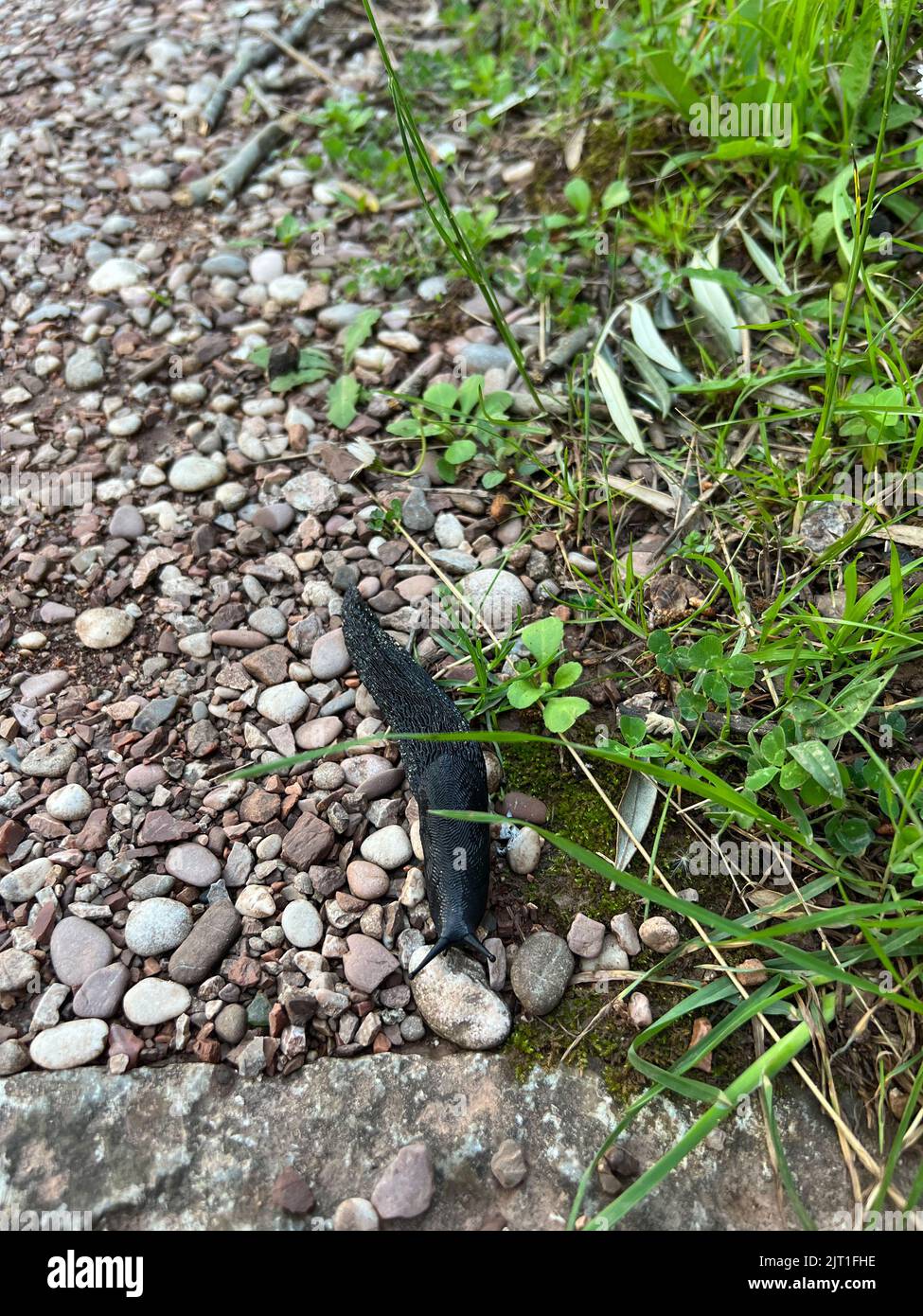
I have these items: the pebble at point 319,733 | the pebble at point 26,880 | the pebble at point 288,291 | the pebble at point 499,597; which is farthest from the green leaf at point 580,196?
the pebble at point 26,880

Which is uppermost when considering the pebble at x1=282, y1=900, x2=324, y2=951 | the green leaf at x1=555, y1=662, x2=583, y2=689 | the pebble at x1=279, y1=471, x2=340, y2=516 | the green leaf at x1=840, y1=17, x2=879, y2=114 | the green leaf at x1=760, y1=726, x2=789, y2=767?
the green leaf at x1=840, y1=17, x2=879, y2=114

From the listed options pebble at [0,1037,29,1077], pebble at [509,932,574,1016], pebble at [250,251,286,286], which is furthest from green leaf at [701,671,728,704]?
pebble at [250,251,286,286]

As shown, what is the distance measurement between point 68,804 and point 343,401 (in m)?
1.46

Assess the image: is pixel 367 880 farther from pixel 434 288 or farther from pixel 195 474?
pixel 434 288

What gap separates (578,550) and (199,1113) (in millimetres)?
1637

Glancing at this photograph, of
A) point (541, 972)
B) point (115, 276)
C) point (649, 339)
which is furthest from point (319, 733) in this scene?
point (115, 276)

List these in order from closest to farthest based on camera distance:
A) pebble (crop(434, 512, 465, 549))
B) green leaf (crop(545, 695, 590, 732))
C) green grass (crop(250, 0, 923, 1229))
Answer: green grass (crop(250, 0, 923, 1229))
green leaf (crop(545, 695, 590, 732))
pebble (crop(434, 512, 465, 549))

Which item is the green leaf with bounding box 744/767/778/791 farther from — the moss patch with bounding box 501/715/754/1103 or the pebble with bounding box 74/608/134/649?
the pebble with bounding box 74/608/134/649

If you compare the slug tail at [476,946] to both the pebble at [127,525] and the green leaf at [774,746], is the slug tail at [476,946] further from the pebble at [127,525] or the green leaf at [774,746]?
the pebble at [127,525]

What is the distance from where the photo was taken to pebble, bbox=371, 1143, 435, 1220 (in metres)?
1.71

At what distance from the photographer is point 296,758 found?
1.59 metres

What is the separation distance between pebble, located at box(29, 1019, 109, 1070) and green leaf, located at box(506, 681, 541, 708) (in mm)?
1145

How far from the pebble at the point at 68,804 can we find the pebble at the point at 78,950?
0.88ft

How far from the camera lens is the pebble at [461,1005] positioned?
6.16 ft
